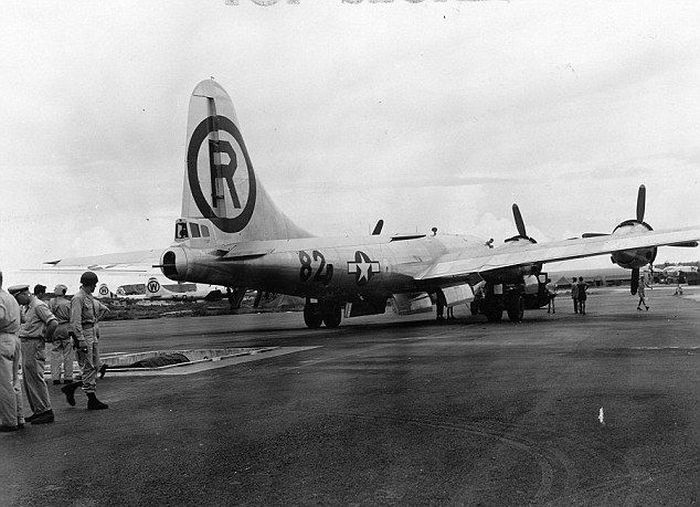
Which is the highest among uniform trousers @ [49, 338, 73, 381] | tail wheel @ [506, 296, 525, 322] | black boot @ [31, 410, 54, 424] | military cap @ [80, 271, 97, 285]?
military cap @ [80, 271, 97, 285]

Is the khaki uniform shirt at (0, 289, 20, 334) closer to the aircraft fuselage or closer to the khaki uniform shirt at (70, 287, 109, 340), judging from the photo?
the khaki uniform shirt at (70, 287, 109, 340)

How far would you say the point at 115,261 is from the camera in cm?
2409

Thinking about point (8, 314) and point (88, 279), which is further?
point (88, 279)

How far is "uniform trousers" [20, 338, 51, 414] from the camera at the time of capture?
9859mm

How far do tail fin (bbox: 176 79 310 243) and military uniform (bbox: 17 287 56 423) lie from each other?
11.3m

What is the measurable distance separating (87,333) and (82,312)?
1.19 ft

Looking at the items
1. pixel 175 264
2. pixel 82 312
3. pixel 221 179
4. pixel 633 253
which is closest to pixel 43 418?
pixel 82 312

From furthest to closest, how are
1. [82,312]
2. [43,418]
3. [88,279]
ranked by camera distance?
[88,279], [82,312], [43,418]

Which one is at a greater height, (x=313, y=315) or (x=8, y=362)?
(x=8, y=362)

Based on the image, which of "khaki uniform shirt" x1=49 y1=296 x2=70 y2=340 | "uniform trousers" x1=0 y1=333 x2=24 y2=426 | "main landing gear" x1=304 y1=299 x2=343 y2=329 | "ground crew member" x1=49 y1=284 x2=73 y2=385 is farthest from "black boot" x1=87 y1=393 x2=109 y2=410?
"main landing gear" x1=304 y1=299 x2=343 y2=329

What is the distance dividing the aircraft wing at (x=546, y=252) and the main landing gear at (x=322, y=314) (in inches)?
139

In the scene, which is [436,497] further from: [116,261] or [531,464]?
[116,261]

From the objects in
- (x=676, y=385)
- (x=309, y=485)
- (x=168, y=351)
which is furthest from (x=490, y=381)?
(x=168, y=351)

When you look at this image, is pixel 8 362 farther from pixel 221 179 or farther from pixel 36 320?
pixel 221 179
